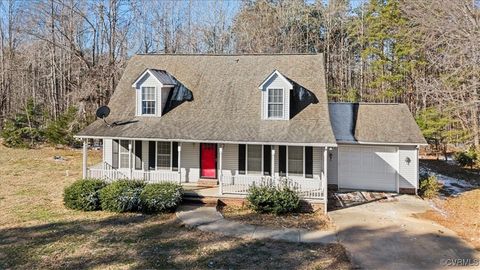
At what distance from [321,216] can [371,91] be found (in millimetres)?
24811

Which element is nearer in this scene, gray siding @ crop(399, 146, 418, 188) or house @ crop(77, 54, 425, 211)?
house @ crop(77, 54, 425, 211)

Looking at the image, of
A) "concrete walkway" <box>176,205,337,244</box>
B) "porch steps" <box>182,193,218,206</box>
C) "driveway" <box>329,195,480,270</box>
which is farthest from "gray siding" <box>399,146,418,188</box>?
"porch steps" <box>182,193,218,206</box>

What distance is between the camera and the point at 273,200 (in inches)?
511

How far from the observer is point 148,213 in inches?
518

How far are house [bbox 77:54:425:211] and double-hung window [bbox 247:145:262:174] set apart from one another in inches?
1.7

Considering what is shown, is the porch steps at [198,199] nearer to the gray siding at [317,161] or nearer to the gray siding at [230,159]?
the gray siding at [230,159]

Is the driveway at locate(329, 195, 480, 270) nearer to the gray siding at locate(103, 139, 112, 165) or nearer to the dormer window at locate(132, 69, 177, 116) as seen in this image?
the dormer window at locate(132, 69, 177, 116)

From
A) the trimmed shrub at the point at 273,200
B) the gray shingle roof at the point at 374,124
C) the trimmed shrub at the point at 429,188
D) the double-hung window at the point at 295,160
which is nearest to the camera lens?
the trimmed shrub at the point at 273,200

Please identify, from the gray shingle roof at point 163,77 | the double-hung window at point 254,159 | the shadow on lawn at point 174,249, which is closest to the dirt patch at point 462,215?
the shadow on lawn at point 174,249

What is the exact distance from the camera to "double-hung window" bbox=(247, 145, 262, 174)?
15.6 m

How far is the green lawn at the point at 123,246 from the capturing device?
28.9 ft

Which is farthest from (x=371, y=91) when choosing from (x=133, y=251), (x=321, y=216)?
(x=133, y=251)

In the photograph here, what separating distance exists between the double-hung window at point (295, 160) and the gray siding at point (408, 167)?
454 cm

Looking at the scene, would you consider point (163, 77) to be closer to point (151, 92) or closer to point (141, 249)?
point (151, 92)
